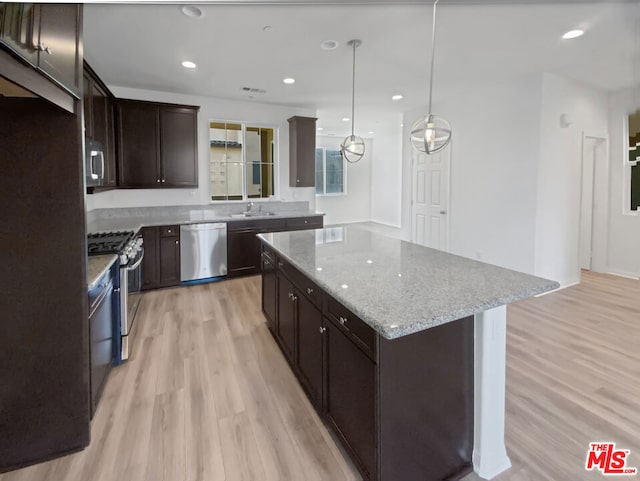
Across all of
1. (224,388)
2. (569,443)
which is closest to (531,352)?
(569,443)

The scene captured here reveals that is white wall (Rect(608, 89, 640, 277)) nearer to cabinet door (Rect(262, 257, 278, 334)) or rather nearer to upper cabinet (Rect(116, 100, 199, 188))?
cabinet door (Rect(262, 257, 278, 334))

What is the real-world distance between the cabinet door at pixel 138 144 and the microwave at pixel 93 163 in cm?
137

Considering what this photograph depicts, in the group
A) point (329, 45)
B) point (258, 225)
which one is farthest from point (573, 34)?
point (258, 225)

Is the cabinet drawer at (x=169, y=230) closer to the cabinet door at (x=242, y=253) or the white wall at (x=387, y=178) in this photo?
the cabinet door at (x=242, y=253)

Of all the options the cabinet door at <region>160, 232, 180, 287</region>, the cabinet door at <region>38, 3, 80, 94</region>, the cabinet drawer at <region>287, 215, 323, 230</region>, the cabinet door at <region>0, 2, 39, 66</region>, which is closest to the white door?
the cabinet drawer at <region>287, 215, 323, 230</region>

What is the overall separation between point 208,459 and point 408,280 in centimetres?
139

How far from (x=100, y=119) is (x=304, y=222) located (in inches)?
115

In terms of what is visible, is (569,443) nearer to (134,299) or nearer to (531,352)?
(531,352)

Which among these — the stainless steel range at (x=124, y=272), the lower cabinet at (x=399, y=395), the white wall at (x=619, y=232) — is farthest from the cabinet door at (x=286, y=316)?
the white wall at (x=619, y=232)

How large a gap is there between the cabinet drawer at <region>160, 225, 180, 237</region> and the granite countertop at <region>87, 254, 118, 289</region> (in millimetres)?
1990

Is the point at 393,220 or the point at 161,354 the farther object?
the point at 393,220

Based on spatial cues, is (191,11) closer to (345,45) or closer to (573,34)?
(345,45)

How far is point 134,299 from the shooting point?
3.21 metres

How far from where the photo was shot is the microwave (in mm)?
2803
